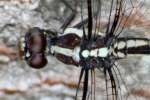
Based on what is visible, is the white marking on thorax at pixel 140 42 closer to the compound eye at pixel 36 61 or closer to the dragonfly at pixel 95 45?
the dragonfly at pixel 95 45

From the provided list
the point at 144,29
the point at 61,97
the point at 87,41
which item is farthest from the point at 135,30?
the point at 61,97

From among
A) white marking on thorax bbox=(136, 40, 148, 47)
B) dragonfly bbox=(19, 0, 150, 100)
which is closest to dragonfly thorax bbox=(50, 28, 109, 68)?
dragonfly bbox=(19, 0, 150, 100)

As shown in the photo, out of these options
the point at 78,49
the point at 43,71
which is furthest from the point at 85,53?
the point at 43,71

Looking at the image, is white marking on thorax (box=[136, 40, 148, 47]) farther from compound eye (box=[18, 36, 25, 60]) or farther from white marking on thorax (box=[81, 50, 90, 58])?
compound eye (box=[18, 36, 25, 60])

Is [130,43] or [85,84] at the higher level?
[130,43]

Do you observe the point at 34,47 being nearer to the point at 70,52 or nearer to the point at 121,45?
the point at 70,52

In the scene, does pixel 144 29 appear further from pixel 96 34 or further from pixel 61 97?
pixel 61 97
